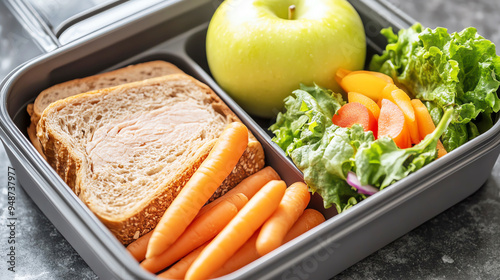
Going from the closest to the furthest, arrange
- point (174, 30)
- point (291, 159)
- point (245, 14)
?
point (291, 159)
point (245, 14)
point (174, 30)

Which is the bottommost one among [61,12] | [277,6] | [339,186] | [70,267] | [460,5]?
[460,5]

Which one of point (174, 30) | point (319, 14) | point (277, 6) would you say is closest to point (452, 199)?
point (319, 14)

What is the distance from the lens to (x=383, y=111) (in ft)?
4.93

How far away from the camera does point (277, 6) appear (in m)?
1.72

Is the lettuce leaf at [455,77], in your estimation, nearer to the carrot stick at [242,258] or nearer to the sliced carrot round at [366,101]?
the sliced carrot round at [366,101]

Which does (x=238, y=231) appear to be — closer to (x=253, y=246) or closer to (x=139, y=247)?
(x=253, y=246)

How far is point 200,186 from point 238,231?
0.48 feet

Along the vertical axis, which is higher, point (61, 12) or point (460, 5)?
point (61, 12)

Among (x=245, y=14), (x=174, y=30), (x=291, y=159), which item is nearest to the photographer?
(x=291, y=159)

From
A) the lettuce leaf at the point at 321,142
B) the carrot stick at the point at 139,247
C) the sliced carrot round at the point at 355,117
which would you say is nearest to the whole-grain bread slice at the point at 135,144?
the carrot stick at the point at 139,247

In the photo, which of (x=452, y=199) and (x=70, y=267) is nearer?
(x=70, y=267)

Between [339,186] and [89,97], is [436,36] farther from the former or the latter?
[89,97]

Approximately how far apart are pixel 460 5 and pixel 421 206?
1.10m

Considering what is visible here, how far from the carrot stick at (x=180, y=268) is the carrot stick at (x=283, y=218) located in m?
0.16
